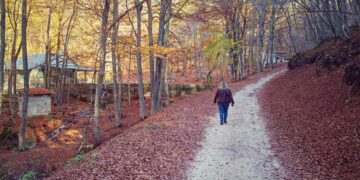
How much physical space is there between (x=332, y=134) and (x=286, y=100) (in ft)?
23.1

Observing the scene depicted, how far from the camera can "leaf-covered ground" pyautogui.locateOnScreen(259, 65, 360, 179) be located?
755cm

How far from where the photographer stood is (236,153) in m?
8.93

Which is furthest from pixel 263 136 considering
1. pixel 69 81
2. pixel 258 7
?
pixel 69 81

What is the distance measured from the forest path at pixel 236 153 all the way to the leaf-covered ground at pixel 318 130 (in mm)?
391

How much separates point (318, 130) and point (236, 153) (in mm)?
3319

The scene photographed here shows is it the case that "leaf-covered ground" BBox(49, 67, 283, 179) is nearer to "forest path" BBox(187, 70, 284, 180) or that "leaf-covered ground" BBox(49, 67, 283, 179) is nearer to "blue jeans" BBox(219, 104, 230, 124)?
"forest path" BBox(187, 70, 284, 180)

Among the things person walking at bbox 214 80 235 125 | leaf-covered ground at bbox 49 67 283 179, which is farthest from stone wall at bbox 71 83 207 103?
leaf-covered ground at bbox 49 67 283 179

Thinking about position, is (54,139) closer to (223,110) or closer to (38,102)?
(38,102)

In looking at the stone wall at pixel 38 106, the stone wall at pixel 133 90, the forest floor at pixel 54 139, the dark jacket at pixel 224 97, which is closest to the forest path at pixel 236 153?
the dark jacket at pixel 224 97

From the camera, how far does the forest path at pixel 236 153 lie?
24.6ft

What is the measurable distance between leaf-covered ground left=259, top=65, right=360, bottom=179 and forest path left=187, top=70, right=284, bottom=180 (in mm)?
391

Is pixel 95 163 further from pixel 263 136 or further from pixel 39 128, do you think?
pixel 39 128

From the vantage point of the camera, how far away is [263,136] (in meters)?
10.6

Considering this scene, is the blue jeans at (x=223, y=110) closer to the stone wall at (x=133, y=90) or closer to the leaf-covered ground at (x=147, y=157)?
the leaf-covered ground at (x=147, y=157)
